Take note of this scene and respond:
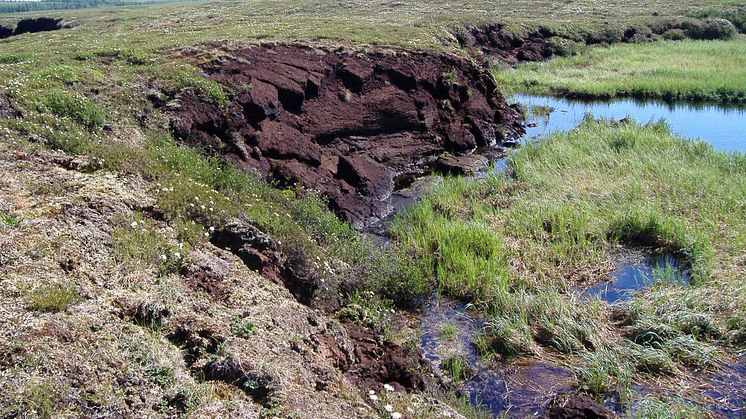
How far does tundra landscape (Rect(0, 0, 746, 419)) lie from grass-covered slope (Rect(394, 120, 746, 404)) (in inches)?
2.3

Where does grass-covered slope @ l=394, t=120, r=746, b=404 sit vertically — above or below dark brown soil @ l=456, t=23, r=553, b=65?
below

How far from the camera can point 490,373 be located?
9008 mm

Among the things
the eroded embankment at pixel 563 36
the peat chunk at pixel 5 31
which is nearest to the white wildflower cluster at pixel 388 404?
the eroded embankment at pixel 563 36

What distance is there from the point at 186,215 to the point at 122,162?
1.88 meters

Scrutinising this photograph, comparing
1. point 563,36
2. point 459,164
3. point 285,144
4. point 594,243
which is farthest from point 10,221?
point 563,36

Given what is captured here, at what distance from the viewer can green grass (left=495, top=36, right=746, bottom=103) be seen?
1158 inches

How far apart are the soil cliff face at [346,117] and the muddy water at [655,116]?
1.54 metres

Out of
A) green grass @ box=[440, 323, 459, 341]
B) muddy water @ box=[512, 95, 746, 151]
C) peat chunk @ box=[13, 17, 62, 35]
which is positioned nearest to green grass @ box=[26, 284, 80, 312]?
green grass @ box=[440, 323, 459, 341]

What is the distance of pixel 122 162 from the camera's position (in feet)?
34.0

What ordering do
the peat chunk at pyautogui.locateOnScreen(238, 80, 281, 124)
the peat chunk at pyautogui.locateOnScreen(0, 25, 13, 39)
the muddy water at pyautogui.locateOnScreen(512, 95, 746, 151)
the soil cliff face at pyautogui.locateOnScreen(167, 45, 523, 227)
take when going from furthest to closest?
the peat chunk at pyautogui.locateOnScreen(0, 25, 13, 39), the muddy water at pyautogui.locateOnScreen(512, 95, 746, 151), the peat chunk at pyautogui.locateOnScreen(238, 80, 281, 124), the soil cliff face at pyautogui.locateOnScreen(167, 45, 523, 227)

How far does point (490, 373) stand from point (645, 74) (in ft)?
93.5

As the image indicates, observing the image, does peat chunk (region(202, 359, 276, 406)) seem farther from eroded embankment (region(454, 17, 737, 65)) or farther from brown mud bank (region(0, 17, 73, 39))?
brown mud bank (region(0, 17, 73, 39))

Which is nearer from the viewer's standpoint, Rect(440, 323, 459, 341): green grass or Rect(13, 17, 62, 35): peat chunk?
Rect(440, 323, 459, 341): green grass

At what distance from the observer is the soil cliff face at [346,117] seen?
15.1m
